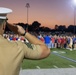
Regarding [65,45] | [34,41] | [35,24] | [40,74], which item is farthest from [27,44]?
[35,24]

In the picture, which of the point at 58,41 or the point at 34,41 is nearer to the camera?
the point at 34,41

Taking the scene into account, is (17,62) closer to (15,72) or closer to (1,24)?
(15,72)

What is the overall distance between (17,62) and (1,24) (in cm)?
29

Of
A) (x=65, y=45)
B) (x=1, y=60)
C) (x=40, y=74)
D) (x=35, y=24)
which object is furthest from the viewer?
(x=35, y=24)

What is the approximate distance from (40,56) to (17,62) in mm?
220

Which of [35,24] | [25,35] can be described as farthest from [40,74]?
[35,24]

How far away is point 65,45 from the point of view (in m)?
31.0

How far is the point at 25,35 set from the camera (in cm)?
257

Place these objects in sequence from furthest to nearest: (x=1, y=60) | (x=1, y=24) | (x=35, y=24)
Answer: (x=35, y=24) → (x=1, y=24) → (x=1, y=60)

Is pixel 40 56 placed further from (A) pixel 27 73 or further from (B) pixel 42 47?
(A) pixel 27 73

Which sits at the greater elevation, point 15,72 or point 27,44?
point 27,44

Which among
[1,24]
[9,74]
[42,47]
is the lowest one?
[9,74]

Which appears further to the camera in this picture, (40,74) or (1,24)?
(40,74)

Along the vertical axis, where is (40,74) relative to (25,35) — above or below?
below
